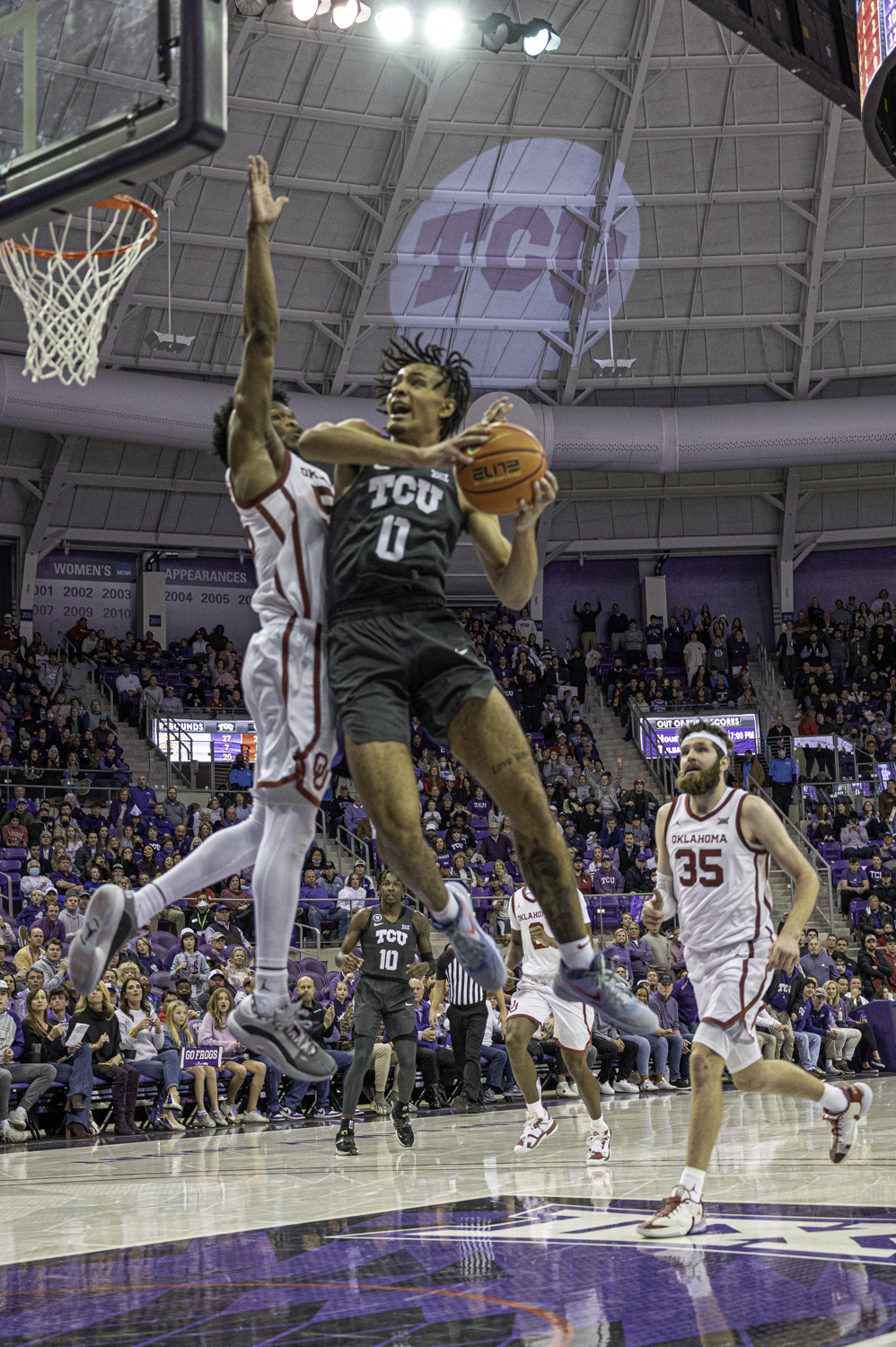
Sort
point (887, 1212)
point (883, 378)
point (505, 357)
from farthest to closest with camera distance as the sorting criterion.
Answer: point (883, 378) → point (505, 357) → point (887, 1212)

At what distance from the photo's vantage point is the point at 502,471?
4.93 m

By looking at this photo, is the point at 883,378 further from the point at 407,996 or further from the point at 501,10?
the point at 407,996

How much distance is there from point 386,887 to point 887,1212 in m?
5.21

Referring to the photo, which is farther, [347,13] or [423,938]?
[347,13]

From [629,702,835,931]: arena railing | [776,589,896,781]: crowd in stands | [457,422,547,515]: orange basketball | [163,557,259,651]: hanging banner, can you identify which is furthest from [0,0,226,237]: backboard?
[163,557,259,651]: hanging banner

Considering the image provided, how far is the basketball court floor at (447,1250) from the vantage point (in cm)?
479

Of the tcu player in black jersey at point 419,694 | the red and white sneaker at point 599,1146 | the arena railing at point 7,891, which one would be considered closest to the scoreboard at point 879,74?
the tcu player in black jersey at point 419,694

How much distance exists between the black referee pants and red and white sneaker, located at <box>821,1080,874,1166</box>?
23.9 feet

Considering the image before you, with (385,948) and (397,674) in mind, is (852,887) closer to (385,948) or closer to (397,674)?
(385,948)

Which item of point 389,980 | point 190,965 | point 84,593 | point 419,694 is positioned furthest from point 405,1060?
point 84,593

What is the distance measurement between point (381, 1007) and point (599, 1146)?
7.62 feet

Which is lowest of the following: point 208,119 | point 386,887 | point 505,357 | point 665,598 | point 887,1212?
point 887,1212

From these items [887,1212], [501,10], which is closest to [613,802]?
[501,10]

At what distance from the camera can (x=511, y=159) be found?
26453 millimetres
